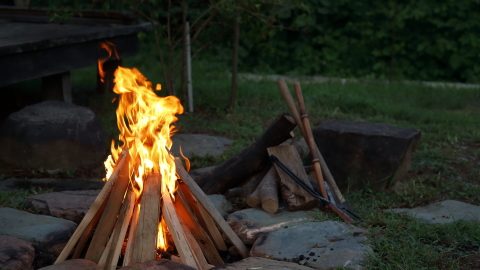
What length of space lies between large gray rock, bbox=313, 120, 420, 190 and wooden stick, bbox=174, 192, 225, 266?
1754 millimetres

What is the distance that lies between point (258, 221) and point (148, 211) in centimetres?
90

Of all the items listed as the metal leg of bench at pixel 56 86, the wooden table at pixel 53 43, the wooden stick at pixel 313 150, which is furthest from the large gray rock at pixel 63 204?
the metal leg of bench at pixel 56 86

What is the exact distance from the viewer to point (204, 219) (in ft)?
14.0

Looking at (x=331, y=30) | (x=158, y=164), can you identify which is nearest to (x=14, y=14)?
(x=331, y=30)

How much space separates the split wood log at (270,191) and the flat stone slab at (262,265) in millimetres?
710

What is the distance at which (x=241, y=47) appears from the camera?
11.9 m

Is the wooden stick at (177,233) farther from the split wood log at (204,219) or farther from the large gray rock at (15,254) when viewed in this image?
the large gray rock at (15,254)

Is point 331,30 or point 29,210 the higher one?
point 331,30

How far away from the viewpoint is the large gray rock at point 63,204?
469 cm

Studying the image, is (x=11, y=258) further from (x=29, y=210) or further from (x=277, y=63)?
(x=277, y=63)

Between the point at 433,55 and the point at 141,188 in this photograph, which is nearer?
the point at 141,188

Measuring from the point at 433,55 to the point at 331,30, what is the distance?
5.52ft

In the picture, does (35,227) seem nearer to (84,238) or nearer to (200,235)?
(84,238)

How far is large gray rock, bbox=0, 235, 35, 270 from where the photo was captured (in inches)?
148
